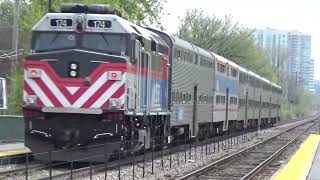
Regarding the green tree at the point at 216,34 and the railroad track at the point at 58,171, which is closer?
the railroad track at the point at 58,171

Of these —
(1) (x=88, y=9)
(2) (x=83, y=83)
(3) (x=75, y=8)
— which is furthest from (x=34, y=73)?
(1) (x=88, y=9)

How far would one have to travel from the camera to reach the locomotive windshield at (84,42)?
53.7 feet

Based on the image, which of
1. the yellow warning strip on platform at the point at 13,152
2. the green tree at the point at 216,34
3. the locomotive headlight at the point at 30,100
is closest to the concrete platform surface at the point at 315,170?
the locomotive headlight at the point at 30,100

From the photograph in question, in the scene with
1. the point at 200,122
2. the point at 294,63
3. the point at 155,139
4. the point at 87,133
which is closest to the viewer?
the point at 87,133

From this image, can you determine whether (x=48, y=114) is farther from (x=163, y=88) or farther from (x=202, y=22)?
(x=202, y=22)

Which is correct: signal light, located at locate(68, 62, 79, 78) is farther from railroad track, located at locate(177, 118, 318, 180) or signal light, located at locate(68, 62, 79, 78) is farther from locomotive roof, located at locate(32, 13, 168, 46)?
railroad track, located at locate(177, 118, 318, 180)

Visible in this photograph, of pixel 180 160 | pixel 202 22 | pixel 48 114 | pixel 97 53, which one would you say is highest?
pixel 202 22

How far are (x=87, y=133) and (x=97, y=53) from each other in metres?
2.10

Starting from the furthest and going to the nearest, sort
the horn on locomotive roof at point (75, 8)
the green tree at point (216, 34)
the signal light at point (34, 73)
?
the green tree at point (216, 34) < the horn on locomotive roof at point (75, 8) < the signal light at point (34, 73)

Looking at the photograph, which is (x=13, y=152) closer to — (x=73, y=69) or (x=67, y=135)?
(x=67, y=135)

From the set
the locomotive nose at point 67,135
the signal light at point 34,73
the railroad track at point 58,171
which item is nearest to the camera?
the railroad track at point 58,171

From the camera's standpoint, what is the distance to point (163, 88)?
21203 millimetres

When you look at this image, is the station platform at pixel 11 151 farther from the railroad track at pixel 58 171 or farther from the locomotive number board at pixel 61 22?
the locomotive number board at pixel 61 22

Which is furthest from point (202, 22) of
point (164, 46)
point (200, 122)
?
point (164, 46)
